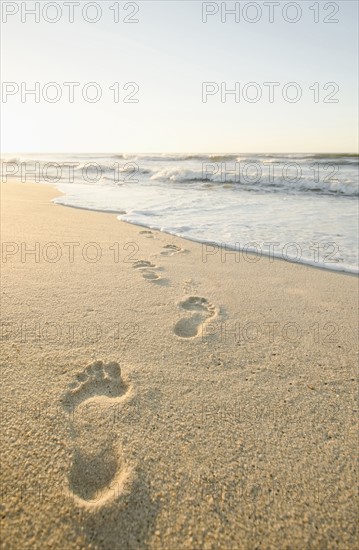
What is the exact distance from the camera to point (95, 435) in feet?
3.79

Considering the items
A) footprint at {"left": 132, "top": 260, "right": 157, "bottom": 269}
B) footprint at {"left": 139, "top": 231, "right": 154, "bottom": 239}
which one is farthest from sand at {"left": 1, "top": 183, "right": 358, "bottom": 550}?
footprint at {"left": 139, "top": 231, "right": 154, "bottom": 239}

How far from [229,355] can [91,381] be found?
70 centimetres

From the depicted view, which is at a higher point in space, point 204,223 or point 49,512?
point 204,223

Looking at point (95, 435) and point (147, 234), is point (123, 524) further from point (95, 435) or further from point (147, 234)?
point (147, 234)

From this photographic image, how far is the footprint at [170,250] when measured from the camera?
3.40 m

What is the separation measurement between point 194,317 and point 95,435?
1.05 meters

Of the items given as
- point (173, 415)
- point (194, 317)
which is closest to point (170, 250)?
point (194, 317)

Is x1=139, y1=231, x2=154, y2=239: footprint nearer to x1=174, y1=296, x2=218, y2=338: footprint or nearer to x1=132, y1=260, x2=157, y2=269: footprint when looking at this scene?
x1=132, y1=260, x2=157, y2=269: footprint

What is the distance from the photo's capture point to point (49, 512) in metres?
0.91

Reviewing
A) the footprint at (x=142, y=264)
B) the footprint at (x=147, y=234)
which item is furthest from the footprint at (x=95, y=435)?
the footprint at (x=147, y=234)

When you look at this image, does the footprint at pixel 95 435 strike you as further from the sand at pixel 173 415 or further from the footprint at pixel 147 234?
the footprint at pixel 147 234

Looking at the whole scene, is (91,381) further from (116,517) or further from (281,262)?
(281,262)

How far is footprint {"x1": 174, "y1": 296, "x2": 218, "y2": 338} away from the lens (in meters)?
1.90

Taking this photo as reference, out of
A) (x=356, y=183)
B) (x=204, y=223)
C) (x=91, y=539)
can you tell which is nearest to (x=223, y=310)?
(x=91, y=539)
